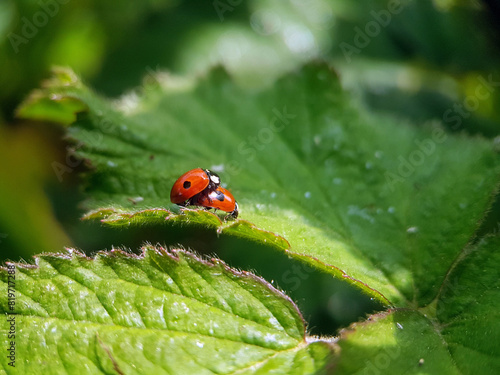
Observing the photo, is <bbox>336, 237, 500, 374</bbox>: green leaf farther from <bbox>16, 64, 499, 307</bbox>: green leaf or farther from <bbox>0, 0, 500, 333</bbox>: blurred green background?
<bbox>0, 0, 500, 333</bbox>: blurred green background

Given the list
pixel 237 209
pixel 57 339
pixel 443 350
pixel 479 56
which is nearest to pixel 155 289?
pixel 57 339
